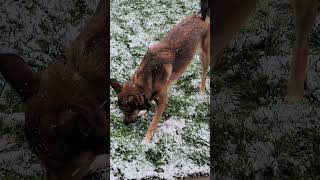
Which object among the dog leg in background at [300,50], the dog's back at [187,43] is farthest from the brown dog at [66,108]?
the dog leg in background at [300,50]

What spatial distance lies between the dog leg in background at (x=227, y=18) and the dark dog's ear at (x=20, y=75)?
1.29 meters

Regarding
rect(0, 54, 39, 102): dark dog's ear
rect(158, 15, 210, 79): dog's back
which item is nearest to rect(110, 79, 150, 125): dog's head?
rect(158, 15, 210, 79): dog's back

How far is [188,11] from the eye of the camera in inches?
168

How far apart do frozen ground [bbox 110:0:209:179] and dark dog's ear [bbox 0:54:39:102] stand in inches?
23.9

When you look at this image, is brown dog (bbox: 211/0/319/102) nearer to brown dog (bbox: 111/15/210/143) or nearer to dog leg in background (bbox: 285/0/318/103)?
dog leg in background (bbox: 285/0/318/103)

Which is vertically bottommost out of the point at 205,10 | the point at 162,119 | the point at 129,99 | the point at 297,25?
the point at 162,119

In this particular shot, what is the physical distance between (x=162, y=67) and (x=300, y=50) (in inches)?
41.4

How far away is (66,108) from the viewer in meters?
3.66

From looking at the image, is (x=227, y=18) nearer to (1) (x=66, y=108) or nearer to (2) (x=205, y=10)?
(2) (x=205, y=10)

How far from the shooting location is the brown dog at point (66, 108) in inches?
143

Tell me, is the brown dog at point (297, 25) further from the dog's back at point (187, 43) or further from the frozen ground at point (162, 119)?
the frozen ground at point (162, 119)

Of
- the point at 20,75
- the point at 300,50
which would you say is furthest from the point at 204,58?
the point at 20,75

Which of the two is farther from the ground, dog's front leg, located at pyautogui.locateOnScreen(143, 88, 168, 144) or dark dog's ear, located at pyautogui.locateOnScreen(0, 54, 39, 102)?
dark dog's ear, located at pyautogui.locateOnScreen(0, 54, 39, 102)

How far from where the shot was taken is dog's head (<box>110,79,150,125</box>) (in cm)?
408
